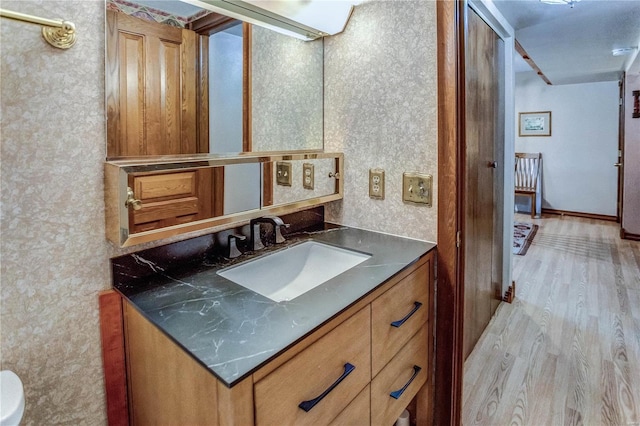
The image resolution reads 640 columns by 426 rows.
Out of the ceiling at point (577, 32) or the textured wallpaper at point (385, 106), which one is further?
the ceiling at point (577, 32)

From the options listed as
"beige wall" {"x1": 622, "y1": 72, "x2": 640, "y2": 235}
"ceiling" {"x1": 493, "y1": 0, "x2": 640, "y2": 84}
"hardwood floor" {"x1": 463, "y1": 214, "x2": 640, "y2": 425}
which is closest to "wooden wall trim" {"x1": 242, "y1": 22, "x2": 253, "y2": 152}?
"hardwood floor" {"x1": 463, "y1": 214, "x2": 640, "y2": 425}

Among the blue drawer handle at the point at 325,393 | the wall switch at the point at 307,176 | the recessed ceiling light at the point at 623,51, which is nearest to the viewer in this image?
the blue drawer handle at the point at 325,393

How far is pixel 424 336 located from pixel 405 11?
3.94ft

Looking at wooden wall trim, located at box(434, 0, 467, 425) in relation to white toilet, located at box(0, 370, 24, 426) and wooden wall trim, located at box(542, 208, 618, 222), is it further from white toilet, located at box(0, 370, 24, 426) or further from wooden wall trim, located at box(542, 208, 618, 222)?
wooden wall trim, located at box(542, 208, 618, 222)

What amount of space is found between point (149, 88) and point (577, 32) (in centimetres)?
347

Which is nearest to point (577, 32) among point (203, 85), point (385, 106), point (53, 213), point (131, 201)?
point (385, 106)

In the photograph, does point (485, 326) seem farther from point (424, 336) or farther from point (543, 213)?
point (543, 213)

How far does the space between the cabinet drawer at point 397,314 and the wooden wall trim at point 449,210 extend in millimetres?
86

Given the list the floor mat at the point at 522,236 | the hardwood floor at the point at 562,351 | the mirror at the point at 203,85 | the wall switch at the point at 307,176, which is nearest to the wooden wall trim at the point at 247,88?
the mirror at the point at 203,85

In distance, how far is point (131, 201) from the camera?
3.34 ft

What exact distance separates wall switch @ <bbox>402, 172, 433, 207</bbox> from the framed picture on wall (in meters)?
5.74

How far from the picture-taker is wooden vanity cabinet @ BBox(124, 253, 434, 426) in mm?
763

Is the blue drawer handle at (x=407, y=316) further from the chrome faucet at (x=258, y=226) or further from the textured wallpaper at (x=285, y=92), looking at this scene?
the textured wallpaper at (x=285, y=92)

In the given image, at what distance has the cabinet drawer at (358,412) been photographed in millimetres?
1001
